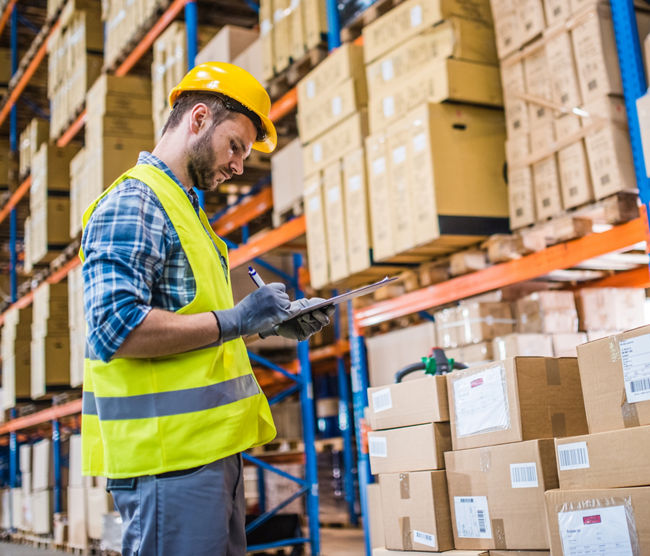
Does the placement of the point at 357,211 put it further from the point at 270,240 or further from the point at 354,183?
the point at 270,240

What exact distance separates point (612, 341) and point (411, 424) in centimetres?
108

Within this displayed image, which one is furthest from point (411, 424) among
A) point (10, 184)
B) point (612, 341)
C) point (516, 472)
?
point (10, 184)

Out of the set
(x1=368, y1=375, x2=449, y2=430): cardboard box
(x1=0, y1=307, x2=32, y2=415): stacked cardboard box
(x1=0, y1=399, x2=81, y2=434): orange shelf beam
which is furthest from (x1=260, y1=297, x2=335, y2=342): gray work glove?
(x1=0, y1=307, x2=32, y2=415): stacked cardboard box

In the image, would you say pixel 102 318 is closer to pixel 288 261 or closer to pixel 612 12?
pixel 612 12

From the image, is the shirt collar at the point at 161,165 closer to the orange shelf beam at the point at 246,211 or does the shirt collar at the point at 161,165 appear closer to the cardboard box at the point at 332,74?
the cardboard box at the point at 332,74

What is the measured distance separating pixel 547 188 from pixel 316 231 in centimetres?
180

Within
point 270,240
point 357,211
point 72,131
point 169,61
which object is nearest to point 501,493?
point 357,211

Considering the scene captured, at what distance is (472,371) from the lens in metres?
3.01

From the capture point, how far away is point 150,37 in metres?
8.22

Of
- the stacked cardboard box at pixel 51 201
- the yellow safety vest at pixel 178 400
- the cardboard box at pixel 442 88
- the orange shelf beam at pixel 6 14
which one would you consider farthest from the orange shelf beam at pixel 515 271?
the orange shelf beam at pixel 6 14

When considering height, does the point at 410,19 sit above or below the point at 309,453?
above

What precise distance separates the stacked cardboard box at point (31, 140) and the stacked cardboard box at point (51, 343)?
2.48 meters

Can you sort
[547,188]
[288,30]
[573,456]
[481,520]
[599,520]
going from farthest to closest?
1. [288,30]
2. [547,188]
3. [481,520]
4. [573,456]
5. [599,520]

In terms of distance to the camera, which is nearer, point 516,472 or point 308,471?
point 516,472
